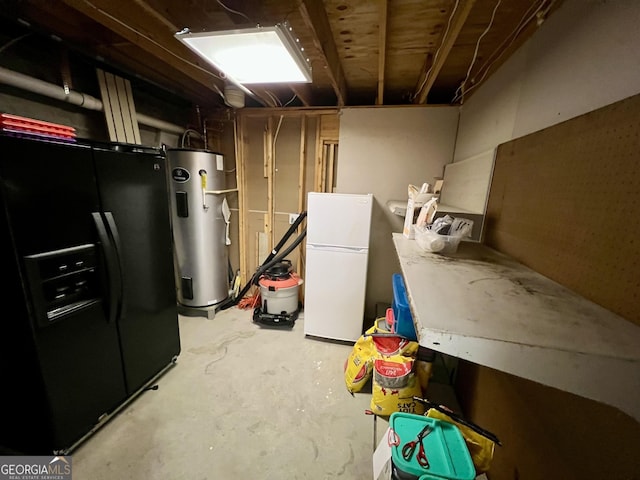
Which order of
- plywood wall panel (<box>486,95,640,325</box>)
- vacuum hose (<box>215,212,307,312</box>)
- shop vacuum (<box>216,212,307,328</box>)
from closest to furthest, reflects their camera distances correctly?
1. plywood wall panel (<box>486,95,640,325</box>)
2. shop vacuum (<box>216,212,307,328</box>)
3. vacuum hose (<box>215,212,307,312</box>)

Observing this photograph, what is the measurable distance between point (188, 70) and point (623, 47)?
8.30ft

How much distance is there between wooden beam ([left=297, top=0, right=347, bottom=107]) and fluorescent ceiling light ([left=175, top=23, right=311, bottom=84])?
11 centimetres

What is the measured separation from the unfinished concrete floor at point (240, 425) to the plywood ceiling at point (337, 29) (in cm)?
228

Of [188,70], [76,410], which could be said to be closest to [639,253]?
[76,410]

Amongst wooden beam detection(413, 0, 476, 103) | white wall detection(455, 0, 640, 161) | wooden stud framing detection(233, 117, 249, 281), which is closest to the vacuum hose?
wooden stud framing detection(233, 117, 249, 281)

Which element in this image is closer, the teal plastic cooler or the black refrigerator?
the teal plastic cooler

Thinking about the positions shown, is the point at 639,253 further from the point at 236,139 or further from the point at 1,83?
the point at 236,139

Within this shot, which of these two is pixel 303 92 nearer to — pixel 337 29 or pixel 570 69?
pixel 337 29

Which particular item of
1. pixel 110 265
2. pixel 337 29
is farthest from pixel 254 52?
pixel 110 265

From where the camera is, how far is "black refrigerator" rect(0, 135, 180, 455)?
3.91 ft

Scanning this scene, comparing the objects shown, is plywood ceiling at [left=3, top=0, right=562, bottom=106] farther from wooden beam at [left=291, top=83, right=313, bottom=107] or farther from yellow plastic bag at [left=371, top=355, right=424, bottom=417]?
yellow plastic bag at [left=371, top=355, right=424, bottom=417]

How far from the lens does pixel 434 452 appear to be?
1043 millimetres

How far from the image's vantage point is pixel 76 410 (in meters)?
1.43
